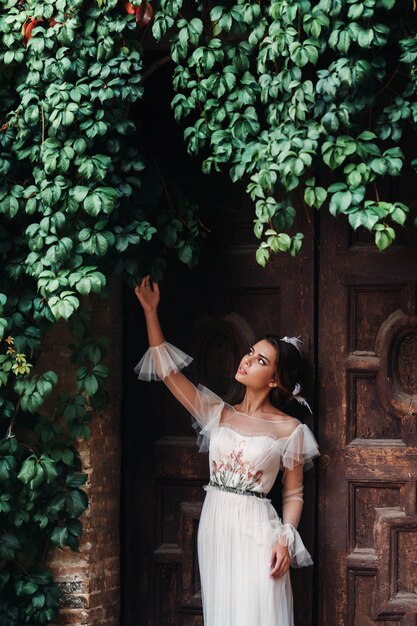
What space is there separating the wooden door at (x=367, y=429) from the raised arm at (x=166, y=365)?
524mm

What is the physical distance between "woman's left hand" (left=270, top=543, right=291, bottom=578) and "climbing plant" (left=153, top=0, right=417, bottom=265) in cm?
121

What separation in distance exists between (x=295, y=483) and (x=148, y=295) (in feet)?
3.30

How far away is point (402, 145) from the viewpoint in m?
4.68

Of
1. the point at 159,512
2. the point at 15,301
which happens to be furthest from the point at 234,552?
the point at 15,301

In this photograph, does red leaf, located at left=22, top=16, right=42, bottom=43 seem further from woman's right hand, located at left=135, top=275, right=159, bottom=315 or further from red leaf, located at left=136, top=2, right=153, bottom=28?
woman's right hand, located at left=135, top=275, right=159, bottom=315

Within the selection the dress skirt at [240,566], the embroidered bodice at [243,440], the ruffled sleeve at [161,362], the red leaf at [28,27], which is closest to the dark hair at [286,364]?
the embroidered bodice at [243,440]

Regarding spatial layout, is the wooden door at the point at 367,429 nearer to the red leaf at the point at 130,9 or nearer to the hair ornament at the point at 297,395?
the hair ornament at the point at 297,395

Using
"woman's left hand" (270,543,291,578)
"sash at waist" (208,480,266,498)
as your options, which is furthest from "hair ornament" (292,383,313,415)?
"woman's left hand" (270,543,291,578)

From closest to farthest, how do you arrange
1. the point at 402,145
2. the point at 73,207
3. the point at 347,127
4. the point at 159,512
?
the point at 347,127 → the point at 73,207 → the point at 402,145 → the point at 159,512

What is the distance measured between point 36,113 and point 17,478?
1504 mm

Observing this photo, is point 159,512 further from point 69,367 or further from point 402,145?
point 402,145

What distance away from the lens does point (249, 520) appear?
14.8 feet

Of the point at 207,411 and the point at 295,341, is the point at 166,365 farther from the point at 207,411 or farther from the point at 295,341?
the point at 295,341

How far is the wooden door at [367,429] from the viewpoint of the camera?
15.4 feet
